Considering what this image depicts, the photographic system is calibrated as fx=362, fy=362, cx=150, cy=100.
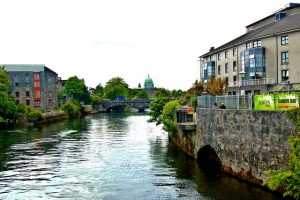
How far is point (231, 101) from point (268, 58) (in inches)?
1298

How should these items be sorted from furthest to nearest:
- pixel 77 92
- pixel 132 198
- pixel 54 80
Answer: pixel 77 92 → pixel 54 80 → pixel 132 198

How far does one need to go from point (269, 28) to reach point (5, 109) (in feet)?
193

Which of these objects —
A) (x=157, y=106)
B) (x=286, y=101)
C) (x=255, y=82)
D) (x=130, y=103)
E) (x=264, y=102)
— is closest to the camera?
(x=286, y=101)

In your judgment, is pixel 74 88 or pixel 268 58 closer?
pixel 268 58

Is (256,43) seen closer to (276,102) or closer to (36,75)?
(276,102)

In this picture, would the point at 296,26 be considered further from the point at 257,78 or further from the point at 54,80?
the point at 54,80

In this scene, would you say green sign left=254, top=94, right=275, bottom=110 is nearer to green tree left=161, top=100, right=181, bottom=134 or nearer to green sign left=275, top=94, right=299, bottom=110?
green sign left=275, top=94, right=299, bottom=110

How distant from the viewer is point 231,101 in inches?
1120

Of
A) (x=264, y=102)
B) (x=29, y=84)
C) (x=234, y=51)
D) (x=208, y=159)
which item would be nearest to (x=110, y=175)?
(x=208, y=159)

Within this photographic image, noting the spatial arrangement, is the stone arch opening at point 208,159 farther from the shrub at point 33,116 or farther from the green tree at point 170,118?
the shrub at point 33,116

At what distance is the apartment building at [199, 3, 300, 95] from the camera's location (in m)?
53.3

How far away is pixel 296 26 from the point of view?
5250 cm

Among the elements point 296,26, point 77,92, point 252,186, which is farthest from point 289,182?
point 77,92

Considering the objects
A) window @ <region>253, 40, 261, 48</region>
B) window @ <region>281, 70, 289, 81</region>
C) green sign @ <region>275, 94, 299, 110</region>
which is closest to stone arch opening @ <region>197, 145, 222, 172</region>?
green sign @ <region>275, 94, 299, 110</region>
